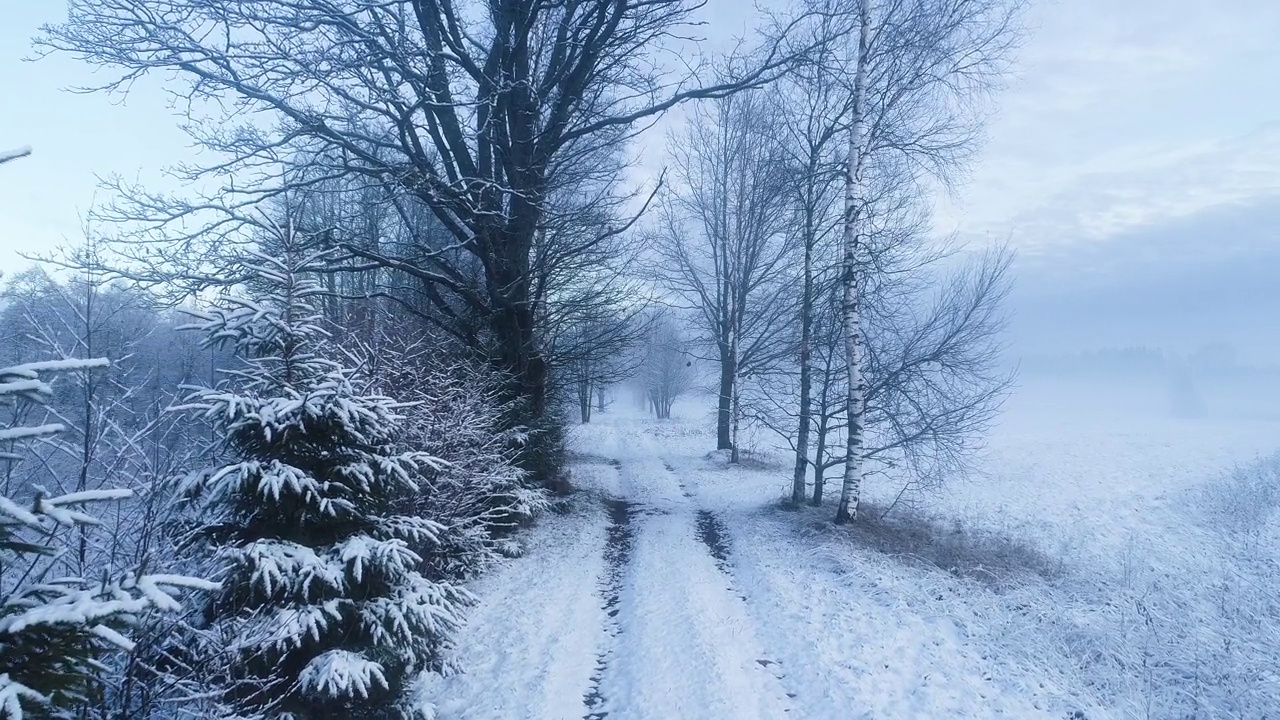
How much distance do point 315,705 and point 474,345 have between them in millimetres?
8062

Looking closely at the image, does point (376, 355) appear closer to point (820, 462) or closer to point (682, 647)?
point (682, 647)

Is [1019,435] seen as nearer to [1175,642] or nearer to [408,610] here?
[1175,642]

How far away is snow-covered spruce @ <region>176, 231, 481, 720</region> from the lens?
15.3ft

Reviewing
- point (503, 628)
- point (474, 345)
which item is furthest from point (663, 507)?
point (503, 628)

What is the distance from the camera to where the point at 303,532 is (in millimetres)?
5133

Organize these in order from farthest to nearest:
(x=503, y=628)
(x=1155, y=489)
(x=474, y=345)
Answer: (x=1155, y=489) < (x=474, y=345) < (x=503, y=628)

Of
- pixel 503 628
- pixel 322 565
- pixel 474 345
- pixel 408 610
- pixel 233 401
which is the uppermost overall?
pixel 474 345

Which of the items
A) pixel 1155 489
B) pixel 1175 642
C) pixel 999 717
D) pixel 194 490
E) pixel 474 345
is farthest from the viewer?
pixel 1155 489

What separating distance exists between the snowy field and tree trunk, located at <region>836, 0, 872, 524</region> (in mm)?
1345

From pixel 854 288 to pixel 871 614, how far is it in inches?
245

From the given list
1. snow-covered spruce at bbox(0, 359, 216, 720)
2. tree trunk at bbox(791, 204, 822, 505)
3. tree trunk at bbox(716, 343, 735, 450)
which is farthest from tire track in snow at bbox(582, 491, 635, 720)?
tree trunk at bbox(716, 343, 735, 450)

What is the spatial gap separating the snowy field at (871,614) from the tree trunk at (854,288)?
4.41 ft

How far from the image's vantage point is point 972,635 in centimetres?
707

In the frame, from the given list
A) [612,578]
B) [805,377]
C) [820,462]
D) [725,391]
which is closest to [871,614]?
[612,578]
